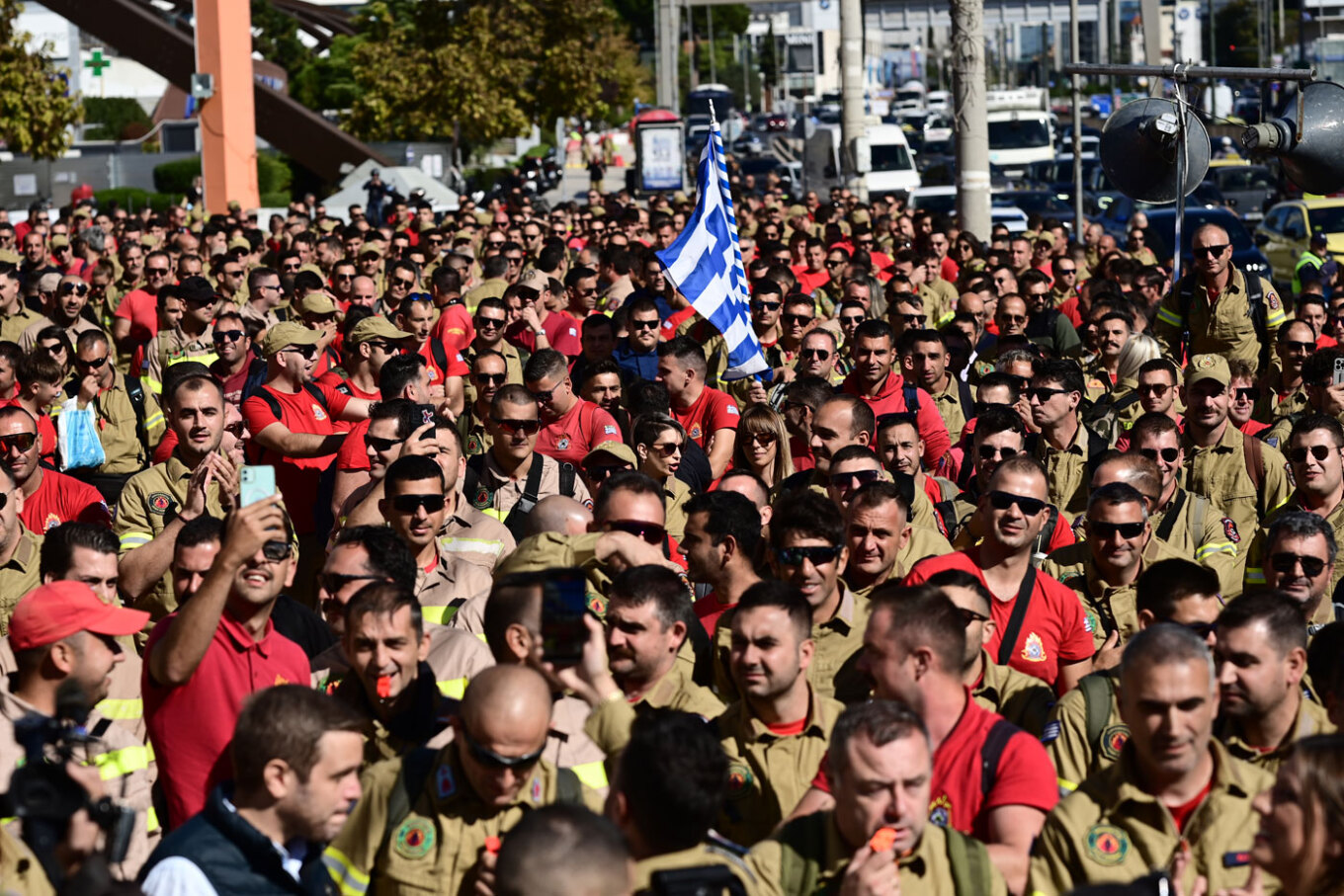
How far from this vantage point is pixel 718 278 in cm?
1241

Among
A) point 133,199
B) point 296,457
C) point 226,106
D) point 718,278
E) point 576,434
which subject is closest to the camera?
point 296,457

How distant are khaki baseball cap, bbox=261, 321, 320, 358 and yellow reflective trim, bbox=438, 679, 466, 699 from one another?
176 inches

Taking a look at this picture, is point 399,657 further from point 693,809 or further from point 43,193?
point 43,193

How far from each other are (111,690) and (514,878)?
2.90 m

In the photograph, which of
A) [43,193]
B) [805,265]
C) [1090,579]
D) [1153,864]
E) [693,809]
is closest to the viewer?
[693,809]

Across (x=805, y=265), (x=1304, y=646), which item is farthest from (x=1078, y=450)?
(x=805, y=265)

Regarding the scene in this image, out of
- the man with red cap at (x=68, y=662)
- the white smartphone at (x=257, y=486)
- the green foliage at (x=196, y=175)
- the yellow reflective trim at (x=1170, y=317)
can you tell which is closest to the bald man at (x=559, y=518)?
the white smartphone at (x=257, y=486)

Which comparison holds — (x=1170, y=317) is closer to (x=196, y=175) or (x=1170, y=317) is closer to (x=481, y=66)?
(x=481, y=66)

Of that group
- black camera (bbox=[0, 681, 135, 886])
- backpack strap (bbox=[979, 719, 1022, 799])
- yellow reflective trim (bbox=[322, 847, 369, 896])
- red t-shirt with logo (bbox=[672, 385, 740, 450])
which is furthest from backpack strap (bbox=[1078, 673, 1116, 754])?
red t-shirt with logo (bbox=[672, 385, 740, 450])

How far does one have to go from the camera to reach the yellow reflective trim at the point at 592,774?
5598mm

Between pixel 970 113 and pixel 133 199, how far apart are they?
35.4 metres

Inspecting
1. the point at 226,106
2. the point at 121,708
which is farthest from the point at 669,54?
the point at 121,708

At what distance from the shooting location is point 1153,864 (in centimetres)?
510

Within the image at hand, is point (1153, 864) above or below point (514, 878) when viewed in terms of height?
below
